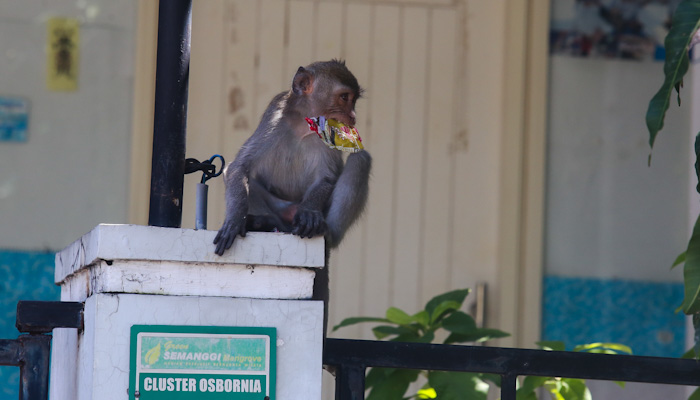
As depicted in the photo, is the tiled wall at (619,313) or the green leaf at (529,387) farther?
the tiled wall at (619,313)

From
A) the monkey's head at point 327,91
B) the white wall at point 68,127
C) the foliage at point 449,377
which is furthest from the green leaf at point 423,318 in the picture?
the white wall at point 68,127

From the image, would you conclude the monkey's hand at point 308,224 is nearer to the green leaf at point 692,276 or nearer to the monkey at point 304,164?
the monkey at point 304,164

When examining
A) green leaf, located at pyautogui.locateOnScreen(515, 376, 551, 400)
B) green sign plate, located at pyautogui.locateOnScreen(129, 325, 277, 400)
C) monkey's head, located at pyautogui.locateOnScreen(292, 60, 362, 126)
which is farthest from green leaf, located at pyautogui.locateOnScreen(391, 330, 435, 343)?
green sign plate, located at pyautogui.locateOnScreen(129, 325, 277, 400)

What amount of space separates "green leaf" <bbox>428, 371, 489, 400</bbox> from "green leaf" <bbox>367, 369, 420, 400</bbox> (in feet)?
0.33

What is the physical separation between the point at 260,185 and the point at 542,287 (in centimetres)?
223

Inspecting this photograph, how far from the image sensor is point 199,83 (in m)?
5.21

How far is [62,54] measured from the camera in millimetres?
5129

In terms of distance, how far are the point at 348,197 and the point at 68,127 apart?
90.2 inches

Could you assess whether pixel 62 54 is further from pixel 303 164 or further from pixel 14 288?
pixel 303 164

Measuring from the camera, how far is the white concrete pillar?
218cm

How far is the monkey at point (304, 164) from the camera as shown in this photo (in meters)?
3.37

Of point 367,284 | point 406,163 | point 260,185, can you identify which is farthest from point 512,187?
point 260,185

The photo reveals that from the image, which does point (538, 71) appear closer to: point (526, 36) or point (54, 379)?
point (526, 36)

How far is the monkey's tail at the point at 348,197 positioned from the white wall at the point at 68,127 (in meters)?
2.03
